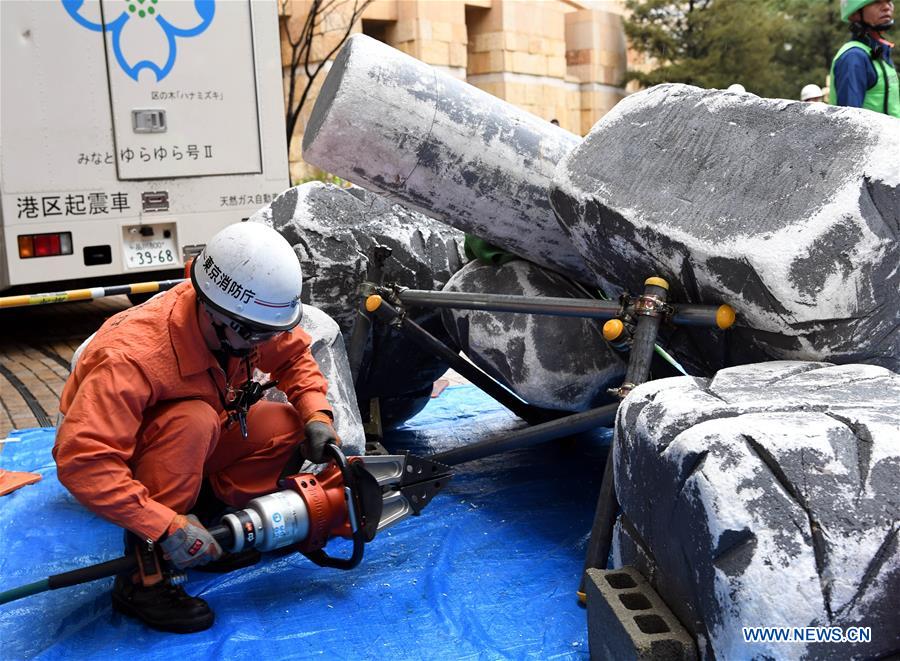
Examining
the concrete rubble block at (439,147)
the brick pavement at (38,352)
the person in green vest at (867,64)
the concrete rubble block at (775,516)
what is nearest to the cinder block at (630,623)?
the concrete rubble block at (775,516)

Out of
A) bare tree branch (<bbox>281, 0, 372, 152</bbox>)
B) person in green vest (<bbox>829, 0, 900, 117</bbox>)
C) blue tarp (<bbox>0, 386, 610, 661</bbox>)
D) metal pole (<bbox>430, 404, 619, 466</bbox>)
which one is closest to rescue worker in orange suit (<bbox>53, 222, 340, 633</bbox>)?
blue tarp (<bbox>0, 386, 610, 661</bbox>)

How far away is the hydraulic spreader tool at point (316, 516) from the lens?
2.68 m

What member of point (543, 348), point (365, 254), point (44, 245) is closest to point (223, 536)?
point (543, 348)

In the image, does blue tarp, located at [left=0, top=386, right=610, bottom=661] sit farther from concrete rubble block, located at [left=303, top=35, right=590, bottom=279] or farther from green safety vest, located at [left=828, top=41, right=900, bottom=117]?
green safety vest, located at [left=828, top=41, right=900, bottom=117]

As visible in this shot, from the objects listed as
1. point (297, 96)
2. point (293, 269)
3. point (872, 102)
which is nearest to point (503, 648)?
point (293, 269)

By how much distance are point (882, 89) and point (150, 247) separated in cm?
475

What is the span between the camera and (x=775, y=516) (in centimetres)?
187

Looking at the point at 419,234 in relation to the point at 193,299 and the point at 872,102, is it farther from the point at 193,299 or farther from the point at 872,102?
the point at 872,102

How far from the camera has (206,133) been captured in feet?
22.9

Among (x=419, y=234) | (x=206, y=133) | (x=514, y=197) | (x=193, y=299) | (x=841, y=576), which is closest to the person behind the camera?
(x=841, y=576)

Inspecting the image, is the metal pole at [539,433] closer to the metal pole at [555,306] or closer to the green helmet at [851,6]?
the metal pole at [555,306]

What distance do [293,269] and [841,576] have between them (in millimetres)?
1578

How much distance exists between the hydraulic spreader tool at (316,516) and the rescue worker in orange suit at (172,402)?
0.24ft

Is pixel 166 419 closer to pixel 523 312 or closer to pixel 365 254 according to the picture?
pixel 523 312
